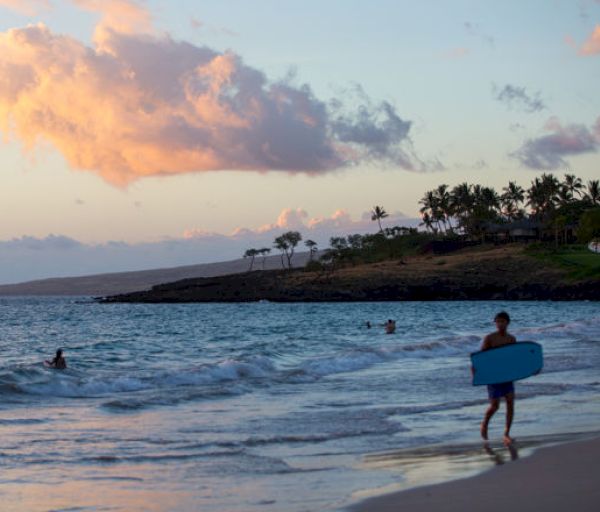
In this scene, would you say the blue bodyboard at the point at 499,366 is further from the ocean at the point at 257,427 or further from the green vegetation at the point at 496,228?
the green vegetation at the point at 496,228

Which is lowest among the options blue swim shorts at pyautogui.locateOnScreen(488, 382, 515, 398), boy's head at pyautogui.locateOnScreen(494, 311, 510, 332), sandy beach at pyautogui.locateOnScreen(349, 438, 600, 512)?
sandy beach at pyautogui.locateOnScreen(349, 438, 600, 512)

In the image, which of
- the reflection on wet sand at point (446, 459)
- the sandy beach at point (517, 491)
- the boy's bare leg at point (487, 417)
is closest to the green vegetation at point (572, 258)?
the boy's bare leg at point (487, 417)

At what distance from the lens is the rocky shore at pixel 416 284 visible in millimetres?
125375

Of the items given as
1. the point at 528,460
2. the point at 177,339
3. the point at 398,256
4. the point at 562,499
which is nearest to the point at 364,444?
the point at 528,460

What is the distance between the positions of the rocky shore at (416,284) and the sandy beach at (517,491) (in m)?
112

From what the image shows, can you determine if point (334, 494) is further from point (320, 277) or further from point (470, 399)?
point (320, 277)

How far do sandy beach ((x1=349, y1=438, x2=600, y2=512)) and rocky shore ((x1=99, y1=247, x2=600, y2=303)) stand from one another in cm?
11245

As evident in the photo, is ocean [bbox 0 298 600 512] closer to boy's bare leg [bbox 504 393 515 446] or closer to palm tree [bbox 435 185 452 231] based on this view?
boy's bare leg [bbox 504 393 515 446]

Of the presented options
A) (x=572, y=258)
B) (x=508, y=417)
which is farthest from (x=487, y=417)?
(x=572, y=258)

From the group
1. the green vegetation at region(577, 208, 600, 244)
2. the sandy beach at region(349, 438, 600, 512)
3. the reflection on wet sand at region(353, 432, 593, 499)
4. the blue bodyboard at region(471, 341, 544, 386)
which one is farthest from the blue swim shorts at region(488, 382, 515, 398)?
the green vegetation at region(577, 208, 600, 244)

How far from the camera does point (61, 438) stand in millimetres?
15070

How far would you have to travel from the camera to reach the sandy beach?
8.80 m

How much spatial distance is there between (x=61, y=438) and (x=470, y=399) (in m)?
8.76

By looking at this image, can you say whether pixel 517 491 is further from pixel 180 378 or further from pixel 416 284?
pixel 416 284
